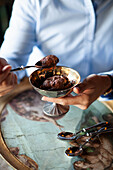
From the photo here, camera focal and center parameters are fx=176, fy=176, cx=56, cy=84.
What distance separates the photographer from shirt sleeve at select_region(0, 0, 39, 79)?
107 cm

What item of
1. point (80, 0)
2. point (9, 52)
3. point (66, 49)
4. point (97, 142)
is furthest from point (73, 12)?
point (97, 142)

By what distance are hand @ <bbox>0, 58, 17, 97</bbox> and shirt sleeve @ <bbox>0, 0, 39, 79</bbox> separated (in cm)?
14

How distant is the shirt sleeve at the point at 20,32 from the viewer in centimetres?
107

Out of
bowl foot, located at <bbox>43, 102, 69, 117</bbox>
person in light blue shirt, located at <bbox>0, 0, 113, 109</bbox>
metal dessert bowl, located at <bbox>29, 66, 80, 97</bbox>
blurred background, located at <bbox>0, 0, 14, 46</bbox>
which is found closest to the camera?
metal dessert bowl, located at <bbox>29, 66, 80, 97</bbox>

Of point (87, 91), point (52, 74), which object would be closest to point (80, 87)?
point (87, 91)

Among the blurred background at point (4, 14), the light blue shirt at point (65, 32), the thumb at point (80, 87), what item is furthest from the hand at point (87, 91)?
the blurred background at point (4, 14)

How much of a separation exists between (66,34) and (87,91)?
437 millimetres

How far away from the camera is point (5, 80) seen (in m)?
0.96

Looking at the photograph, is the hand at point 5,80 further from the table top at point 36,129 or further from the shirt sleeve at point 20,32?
the shirt sleeve at point 20,32

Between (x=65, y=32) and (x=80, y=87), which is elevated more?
(x=65, y=32)

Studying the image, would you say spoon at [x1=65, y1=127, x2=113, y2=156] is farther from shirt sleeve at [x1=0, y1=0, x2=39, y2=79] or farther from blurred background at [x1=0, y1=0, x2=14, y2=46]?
blurred background at [x1=0, y1=0, x2=14, y2=46]

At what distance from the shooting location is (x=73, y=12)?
1056 mm

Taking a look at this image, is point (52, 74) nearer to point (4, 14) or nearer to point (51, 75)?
point (51, 75)

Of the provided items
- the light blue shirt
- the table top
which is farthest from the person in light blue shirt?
the table top
